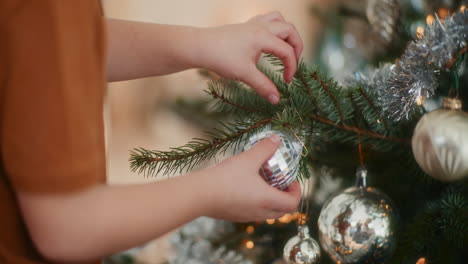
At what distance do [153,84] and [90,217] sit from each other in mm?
1255

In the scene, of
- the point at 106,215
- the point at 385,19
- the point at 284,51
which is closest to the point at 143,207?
the point at 106,215

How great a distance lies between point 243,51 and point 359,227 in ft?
0.85

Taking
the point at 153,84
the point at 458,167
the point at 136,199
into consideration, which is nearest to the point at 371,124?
the point at 458,167

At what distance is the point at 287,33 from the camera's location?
54cm

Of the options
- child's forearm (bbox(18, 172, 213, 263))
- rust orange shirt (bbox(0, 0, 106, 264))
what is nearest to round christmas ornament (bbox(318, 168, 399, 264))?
child's forearm (bbox(18, 172, 213, 263))

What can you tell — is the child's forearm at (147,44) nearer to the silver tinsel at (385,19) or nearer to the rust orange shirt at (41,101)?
the rust orange shirt at (41,101)

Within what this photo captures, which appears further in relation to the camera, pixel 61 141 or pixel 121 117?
pixel 121 117

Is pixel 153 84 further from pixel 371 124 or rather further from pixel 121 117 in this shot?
Result: pixel 371 124

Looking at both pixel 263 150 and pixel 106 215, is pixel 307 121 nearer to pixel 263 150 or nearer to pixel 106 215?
pixel 263 150

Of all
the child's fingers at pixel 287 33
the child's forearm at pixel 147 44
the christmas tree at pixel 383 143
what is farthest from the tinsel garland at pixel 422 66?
the child's forearm at pixel 147 44

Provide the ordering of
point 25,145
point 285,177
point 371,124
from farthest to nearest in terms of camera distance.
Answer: point 371,124 → point 285,177 → point 25,145

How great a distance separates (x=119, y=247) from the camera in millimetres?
366

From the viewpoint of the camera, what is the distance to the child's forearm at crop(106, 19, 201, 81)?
498mm

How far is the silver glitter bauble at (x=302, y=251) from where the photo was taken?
1.80 ft
